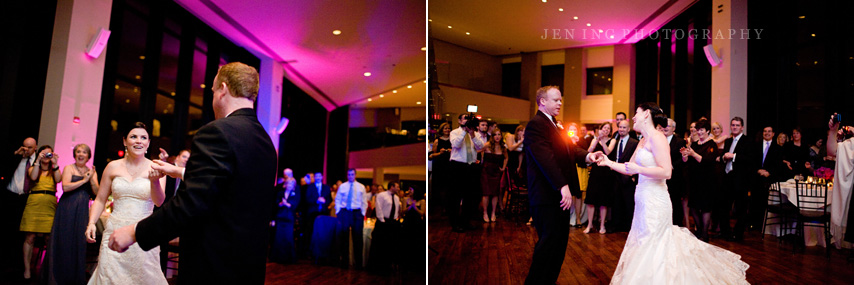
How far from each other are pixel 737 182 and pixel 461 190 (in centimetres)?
337

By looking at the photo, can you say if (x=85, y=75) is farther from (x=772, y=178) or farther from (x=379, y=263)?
(x=772, y=178)

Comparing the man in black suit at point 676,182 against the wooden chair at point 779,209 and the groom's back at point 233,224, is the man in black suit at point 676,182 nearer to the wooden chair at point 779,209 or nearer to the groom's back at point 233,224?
the wooden chair at point 779,209

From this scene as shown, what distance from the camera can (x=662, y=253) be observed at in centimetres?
285

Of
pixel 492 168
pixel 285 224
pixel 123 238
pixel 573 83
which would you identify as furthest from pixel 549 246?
pixel 573 83

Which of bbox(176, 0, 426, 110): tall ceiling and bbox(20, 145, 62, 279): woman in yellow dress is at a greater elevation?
bbox(176, 0, 426, 110): tall ceiling

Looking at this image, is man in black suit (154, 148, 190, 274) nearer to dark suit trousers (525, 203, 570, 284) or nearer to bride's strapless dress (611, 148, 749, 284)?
dark suit trousers (525, 203, 570, 284)

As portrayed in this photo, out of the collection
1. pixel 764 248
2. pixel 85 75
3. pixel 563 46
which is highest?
pixel 563 46

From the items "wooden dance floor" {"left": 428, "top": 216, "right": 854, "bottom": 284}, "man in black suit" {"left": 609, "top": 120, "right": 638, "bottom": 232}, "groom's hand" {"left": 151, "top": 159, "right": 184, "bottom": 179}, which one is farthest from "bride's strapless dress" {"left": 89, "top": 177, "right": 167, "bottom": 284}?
"man in black suit" {"left": 609, "top": 120, "right": 638, "bottom": 232}

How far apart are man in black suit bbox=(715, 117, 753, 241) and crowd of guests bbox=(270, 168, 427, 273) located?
12.5 ft

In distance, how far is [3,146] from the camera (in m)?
5.21

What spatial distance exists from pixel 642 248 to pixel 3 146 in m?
6.43

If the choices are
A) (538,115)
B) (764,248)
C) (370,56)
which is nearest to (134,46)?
(370,56)

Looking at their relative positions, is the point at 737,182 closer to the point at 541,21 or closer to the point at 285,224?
the point at 541,21

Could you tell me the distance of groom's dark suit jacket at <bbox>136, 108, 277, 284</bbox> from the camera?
141 cm
